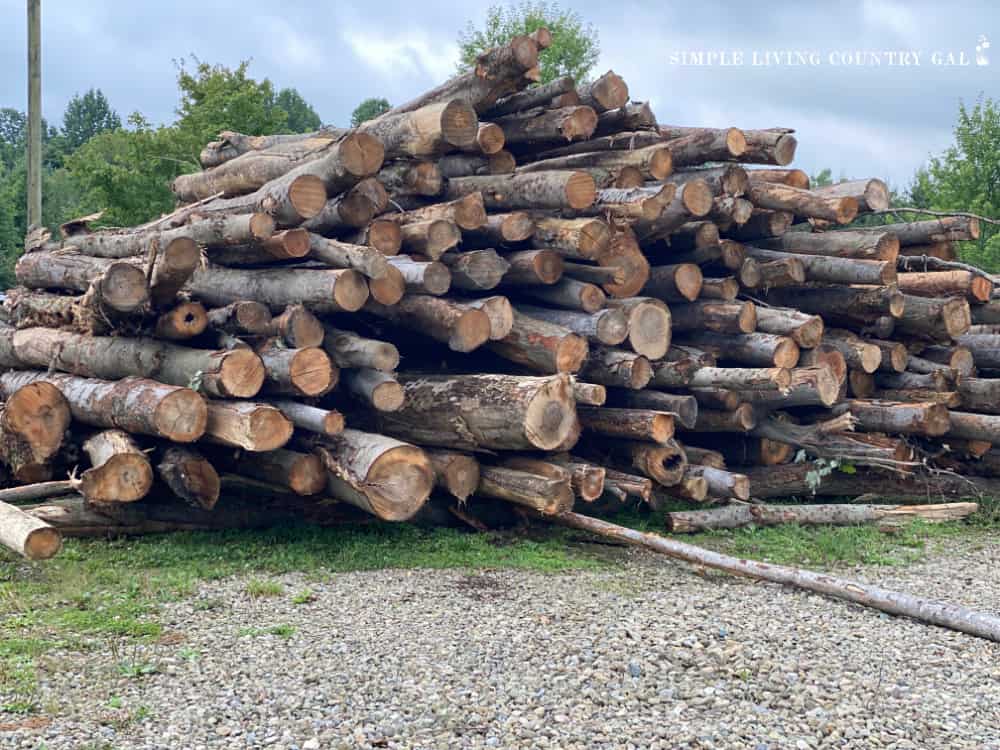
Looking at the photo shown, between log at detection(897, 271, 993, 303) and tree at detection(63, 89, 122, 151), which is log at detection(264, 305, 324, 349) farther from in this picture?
tree at detection(63, 89, 122, 151)

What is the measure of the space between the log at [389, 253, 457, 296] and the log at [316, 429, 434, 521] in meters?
1.23

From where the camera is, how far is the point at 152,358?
26.5ft

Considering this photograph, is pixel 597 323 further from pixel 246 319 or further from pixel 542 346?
pixel 246 319

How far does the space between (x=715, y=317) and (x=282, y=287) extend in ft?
12.3

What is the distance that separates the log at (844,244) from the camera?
972 centimetres

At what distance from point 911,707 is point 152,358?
5.94m

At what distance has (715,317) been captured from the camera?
358 inches

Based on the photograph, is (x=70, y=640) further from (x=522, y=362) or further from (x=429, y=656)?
(x=522, y=362)

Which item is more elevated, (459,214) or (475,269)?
(459,214)

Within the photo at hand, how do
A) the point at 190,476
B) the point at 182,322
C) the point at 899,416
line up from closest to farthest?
the point at 190,476
the point at 182,322
the point at 899,416

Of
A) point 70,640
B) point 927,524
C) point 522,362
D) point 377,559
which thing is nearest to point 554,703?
point 70,640

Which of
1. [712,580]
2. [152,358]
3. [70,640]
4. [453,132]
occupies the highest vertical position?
[453,132]

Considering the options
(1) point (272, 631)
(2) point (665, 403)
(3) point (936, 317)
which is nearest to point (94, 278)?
(1) point (272, 631)

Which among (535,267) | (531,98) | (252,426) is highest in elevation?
(531,98)
